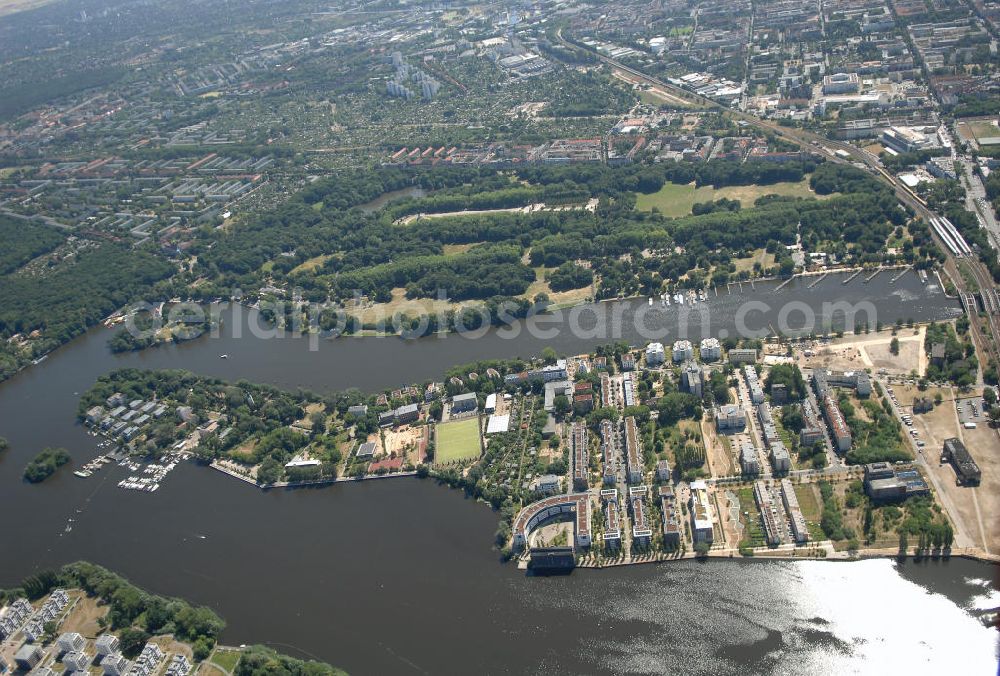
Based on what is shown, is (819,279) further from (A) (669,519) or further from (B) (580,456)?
(A) (669,519)

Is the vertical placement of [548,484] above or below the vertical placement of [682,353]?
below

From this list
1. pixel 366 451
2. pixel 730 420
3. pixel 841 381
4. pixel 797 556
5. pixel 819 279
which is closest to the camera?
pixel 797 556

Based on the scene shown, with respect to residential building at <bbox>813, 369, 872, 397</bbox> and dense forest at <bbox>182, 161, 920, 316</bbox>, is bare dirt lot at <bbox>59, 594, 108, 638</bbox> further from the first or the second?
residential building at <bbox>813, 369, 872, 397</bbox>

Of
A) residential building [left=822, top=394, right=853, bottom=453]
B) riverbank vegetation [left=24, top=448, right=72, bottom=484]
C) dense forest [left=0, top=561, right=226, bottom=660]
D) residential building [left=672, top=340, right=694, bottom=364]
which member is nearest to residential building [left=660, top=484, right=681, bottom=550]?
residential building [left=822, top=394, right=853, bottom=453]

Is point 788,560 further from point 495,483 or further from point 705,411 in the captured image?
point 495,483

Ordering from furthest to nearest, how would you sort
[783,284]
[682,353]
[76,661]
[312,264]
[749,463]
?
[312,264]
[783,284]
[682,353]
[749,463]
[76,661]

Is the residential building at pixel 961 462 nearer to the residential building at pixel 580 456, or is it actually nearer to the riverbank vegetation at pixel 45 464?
the residential building at pixel 580 456

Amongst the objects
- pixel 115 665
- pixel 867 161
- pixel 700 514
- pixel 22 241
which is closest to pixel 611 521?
pixel 700 514
